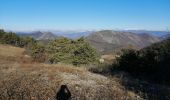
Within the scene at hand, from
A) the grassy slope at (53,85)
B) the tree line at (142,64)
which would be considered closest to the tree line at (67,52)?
the tree line at (142,64)

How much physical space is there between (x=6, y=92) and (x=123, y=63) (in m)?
17.0

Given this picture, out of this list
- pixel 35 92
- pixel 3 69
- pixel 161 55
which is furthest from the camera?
pixel 161 55

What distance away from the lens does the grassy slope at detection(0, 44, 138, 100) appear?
466 inches

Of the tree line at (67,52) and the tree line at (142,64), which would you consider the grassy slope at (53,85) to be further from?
the tree line at (67,52)

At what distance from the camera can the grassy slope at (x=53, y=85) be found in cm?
1184

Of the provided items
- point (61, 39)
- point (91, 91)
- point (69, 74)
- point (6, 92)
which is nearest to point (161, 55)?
point (69, 74)

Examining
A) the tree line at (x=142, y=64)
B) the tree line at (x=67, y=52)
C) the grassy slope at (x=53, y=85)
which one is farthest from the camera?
the tree line at (x=67, y=52)

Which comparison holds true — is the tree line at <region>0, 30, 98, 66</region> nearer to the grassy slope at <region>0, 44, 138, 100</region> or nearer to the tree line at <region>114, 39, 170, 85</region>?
the tree line at <region>114, 39, 170, 85</region>

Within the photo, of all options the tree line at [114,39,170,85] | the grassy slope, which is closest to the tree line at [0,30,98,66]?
the tree line at [114,39,170,85]

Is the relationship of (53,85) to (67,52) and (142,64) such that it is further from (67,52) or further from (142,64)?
(67,52)

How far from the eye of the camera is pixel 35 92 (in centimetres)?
1209

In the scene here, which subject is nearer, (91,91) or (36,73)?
(91,91)

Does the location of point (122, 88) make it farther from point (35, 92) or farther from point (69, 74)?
point (35, 92)

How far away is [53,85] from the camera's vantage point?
1287 cm
